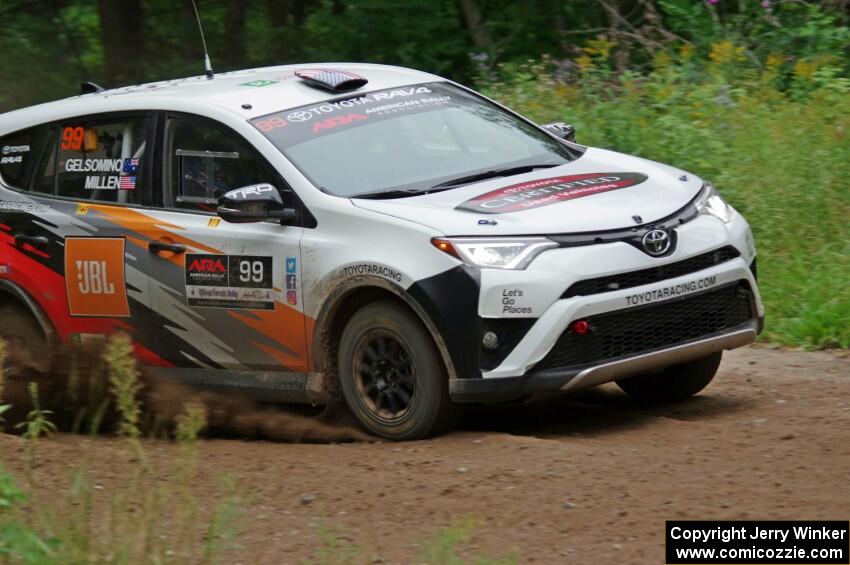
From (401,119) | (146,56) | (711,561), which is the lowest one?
(146,56)

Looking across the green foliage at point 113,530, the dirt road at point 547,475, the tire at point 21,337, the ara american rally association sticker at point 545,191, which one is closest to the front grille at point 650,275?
the ara american rally association sticker at point 545,191

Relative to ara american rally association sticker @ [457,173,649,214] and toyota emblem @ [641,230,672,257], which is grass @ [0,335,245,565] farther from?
toyota emblem @ [641,230,672,257]

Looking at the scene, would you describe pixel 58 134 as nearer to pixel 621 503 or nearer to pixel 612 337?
pixel 612 337

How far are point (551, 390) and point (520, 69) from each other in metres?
8.63

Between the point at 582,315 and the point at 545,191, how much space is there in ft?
2.56

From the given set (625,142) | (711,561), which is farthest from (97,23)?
(711,561)

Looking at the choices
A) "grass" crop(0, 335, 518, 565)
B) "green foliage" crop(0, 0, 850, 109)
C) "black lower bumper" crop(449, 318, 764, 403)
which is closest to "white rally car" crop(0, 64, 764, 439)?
"black lower bumper" crop(449, 318, 764, 403)

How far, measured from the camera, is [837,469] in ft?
18.3

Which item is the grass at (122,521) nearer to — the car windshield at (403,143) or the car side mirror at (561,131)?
the car windshield at (403,143)

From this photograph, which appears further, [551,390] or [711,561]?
[551,390]

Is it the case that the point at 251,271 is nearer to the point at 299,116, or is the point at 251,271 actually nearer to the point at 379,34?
the point at 299,116

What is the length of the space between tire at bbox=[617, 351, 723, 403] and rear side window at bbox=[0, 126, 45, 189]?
3.40m

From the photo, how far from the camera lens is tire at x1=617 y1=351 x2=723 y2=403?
721 centimetres

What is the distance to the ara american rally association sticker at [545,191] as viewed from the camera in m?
6.33
